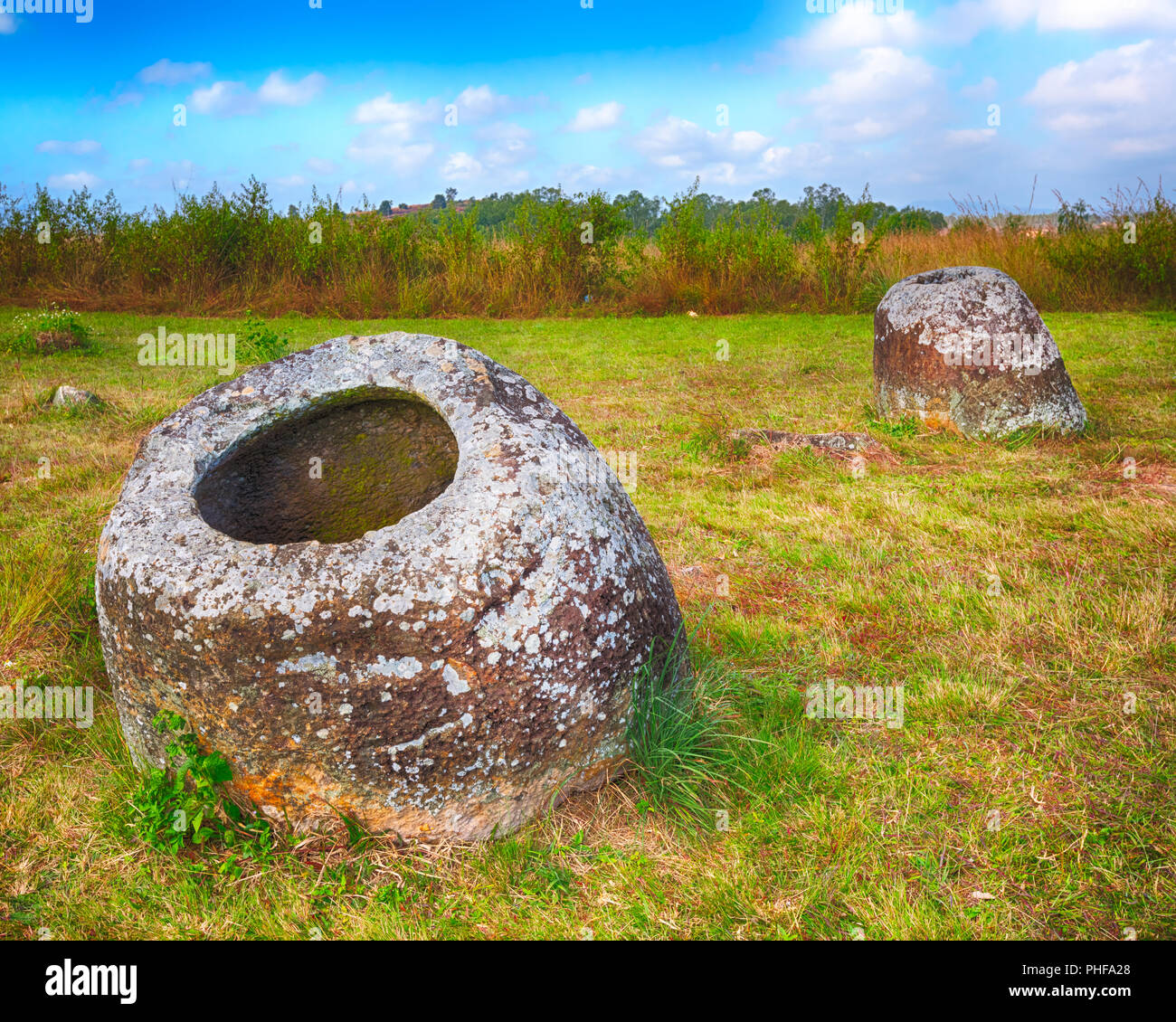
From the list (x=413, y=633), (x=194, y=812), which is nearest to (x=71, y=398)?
(x=194, y=812)

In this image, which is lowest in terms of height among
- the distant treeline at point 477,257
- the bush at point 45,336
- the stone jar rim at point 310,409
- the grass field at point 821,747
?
the grass field at point 821,747

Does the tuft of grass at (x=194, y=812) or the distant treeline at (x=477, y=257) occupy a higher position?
the distant treeline at (x=477, y=257)

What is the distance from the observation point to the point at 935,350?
7102mm

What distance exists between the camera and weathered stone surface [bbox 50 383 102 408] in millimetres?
7953

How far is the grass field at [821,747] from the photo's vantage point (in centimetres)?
234

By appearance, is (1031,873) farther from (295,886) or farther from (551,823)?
(295,886)

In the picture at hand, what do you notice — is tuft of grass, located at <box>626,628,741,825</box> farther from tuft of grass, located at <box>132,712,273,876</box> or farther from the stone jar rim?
tuft of grass, located at <box>132,712,273,876</box>

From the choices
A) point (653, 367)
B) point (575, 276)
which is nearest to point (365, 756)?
point (653, 367)

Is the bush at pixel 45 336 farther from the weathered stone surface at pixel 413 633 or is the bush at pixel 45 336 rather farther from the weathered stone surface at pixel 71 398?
the weathered stone surface at pixel 413 633

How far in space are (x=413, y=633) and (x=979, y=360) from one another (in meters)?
6.18

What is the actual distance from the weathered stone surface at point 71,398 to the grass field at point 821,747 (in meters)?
1.33

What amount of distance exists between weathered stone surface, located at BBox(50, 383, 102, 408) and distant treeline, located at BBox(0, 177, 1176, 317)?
8867 mm

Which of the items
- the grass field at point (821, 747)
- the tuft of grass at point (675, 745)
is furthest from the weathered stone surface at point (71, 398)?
the tuft of grass at point (675, 745)

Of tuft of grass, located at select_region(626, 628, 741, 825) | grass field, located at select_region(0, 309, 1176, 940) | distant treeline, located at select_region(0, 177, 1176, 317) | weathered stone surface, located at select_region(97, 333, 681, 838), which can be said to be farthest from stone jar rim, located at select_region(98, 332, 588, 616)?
distant treeline, located at select_region(0, 177, 1176, 317)
